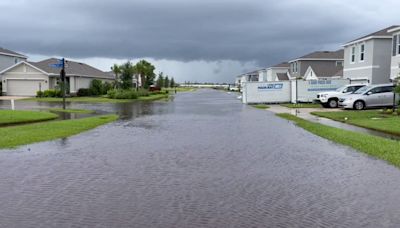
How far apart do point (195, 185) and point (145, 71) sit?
237 ft

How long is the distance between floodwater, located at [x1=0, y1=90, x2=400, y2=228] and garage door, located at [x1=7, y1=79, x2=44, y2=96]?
42.8 meters

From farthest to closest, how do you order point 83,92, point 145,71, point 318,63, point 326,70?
point 145,71 < point 318,63 < point 83,92 < point 326,70

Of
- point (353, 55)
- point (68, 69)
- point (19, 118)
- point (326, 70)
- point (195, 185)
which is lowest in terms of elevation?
point (195, 185)

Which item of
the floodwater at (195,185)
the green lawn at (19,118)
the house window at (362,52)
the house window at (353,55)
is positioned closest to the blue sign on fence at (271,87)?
the house window at (353,55)

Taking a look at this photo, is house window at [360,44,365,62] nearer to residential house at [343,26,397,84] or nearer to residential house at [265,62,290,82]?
residential house at [343,26,397,84]

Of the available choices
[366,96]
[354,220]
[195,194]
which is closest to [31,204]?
[195,194]

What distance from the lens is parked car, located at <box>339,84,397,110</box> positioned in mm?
27656

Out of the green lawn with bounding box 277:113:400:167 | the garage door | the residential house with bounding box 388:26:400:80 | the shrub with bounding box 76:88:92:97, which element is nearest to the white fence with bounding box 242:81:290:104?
the residential house with bounding box 388:26:400:80

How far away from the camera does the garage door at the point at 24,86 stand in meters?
52.5

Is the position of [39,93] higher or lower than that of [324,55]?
lower

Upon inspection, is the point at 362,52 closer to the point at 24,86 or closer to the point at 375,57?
the point at 375,57

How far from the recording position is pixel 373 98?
27875mm

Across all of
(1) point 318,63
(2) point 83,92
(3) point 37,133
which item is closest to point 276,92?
(1) point 318,63

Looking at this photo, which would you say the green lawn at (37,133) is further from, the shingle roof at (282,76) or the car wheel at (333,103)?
the shingle roof at (282,76)
